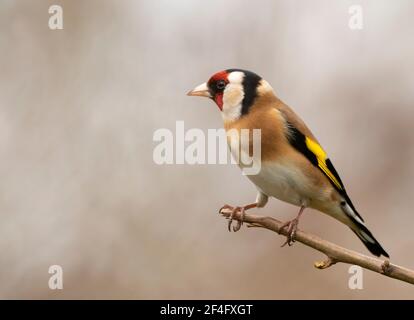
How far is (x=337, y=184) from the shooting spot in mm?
4172

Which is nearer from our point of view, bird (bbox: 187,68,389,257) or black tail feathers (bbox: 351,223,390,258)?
bird (bbox: 187,68,389,257)

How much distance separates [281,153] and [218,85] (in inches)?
24.8

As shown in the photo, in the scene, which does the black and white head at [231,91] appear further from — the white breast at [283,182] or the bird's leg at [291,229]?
the bird's leg at [291,229]

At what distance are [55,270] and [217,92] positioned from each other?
7.08 feet

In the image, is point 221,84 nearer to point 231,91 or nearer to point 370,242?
point 231,91

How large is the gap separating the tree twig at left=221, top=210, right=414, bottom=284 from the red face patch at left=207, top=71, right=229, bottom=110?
2.75ft

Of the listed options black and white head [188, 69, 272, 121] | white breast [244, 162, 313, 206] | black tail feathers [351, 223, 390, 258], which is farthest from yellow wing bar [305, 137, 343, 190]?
black and white head [188, 69, 272, 121]

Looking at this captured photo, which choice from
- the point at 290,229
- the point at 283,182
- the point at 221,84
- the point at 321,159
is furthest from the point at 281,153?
the point at 221,84

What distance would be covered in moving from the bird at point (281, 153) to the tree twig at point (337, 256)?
25cm

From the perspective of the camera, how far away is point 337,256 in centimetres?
328

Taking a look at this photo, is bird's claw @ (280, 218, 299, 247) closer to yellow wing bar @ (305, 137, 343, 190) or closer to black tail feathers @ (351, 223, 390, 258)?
yellow wing bar @ (305, 137, 343, 190)

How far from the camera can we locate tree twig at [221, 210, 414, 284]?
3062 mm

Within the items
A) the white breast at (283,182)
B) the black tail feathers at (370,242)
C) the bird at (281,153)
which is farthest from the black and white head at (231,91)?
the black tail feathers at (370,242)

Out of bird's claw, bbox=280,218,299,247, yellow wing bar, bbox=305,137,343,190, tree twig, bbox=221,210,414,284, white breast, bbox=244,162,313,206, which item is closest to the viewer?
tree twig, bbox=221,210,414,284
